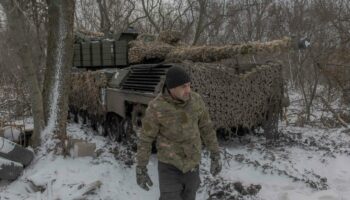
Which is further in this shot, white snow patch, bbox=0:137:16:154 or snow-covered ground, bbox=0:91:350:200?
white snow patch, bbox=0:137:16:154

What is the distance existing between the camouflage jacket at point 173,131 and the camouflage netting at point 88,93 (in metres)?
4.80

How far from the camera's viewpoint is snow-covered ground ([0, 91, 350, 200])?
5.49m

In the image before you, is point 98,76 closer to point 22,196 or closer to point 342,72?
point 22,196

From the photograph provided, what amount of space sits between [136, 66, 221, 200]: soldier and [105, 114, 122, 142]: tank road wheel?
14.6 feet

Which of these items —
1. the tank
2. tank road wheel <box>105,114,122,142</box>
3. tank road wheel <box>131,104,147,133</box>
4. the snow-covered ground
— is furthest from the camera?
tank road wheel <box>105,114,122,142</box>

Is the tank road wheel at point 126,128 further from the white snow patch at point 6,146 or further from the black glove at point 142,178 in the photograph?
the black glove at point 142,178

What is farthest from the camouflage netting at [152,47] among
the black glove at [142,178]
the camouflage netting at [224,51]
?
the black glove at [142,178]

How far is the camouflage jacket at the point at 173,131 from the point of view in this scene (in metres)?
4.05

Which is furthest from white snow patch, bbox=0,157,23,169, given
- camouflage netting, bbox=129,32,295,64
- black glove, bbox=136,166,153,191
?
camouflage netting, bbox=129,32,295,64

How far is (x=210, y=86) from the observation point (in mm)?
7098

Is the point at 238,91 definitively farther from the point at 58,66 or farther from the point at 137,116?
the point at 58,66

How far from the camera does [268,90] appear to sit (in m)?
8.00

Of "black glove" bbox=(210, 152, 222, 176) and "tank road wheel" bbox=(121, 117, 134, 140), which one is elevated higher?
"black glove" bbox=(210, 152, 222, 176)

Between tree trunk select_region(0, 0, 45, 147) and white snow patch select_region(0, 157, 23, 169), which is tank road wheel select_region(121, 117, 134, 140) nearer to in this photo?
tree trunk select_region(0, 0, 45, 147)
